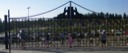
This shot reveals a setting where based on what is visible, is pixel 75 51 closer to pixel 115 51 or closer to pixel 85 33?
pixel 115 51

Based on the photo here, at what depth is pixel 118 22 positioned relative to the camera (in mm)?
25750

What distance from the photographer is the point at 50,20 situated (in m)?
24.9

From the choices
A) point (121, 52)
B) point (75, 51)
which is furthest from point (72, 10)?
point (121, 52)

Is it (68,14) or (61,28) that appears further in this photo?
(61,28)

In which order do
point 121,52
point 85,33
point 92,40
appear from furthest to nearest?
1. point 85,33
2. point 92,40
3. point 121,52

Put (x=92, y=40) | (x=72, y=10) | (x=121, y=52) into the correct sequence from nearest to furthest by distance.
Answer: (x=121, y=52) < (x=72, y=10) < (x=92, y=40)

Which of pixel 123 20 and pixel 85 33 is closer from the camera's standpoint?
pixel 123 20

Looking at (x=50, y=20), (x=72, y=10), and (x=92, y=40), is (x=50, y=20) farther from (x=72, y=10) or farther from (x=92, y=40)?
(x=92, y=40)

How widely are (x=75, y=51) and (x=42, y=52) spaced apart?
2.12 metres

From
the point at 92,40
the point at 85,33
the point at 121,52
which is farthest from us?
the point at 85,33

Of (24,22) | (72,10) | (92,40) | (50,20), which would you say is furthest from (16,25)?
(92,40)

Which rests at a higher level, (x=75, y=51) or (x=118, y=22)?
(x=118, y=22)

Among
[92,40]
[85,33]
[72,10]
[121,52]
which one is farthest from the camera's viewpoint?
[85,33]

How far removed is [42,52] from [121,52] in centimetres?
478
